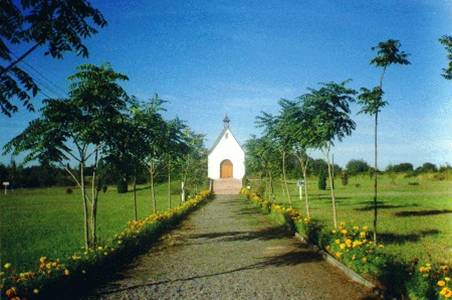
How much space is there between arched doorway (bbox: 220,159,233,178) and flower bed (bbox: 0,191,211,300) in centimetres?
4742

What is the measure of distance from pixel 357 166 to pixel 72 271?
340 feet

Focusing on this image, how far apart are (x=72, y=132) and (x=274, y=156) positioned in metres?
18.3

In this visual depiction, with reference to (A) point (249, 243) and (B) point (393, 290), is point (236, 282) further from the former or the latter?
(A) point (249, 243)

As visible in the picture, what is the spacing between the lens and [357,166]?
344ft

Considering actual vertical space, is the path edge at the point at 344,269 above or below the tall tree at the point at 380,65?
below

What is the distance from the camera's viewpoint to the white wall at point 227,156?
61.7 metres

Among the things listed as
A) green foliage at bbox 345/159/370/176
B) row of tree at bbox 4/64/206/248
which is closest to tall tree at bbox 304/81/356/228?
row of tree at bbox 4/64/206/248

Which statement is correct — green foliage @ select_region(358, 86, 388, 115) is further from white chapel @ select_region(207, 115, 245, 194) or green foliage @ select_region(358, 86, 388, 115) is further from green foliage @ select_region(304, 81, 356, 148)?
white chapel @ select_region(207, 115, 245, 194)

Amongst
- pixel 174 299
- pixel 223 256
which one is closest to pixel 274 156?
pixel 223 256

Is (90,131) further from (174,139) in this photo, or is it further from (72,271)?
(174,139)

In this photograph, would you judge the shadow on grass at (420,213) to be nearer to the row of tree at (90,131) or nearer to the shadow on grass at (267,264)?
the shadow on grass at (267,264)

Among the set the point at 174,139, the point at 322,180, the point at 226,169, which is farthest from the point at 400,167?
the point at 174,139

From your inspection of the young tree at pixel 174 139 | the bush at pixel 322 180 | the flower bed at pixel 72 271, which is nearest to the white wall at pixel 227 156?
the bush at pixel 322 180

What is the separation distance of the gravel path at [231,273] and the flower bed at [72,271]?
0.46m
